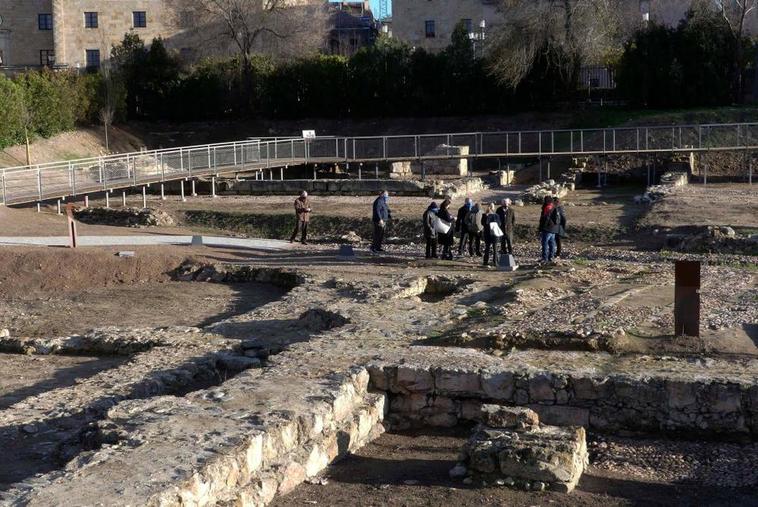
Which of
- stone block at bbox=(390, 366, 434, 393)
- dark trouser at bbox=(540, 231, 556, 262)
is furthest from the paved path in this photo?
stone block at bbox=(390, 366, 434, 393)

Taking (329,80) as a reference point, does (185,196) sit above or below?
below

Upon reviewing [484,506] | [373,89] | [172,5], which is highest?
[172,5]

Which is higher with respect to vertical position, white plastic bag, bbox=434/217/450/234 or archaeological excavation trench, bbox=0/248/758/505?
white plastic bag, bbox=434/217/450/234

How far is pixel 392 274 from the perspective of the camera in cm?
2342

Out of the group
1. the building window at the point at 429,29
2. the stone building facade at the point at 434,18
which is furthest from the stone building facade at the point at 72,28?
the building window at the point at 429,29

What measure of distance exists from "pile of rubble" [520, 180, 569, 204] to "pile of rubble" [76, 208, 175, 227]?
38.4ft

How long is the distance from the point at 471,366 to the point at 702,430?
2903 millimetres

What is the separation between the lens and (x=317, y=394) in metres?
13.4

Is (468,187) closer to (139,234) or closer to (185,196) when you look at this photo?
(185,196)

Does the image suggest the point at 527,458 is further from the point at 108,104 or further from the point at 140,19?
the point at 140,19

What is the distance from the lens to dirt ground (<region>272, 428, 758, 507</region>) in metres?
11.6

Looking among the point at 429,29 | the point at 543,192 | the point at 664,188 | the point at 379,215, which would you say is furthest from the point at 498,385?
the point at 429,29

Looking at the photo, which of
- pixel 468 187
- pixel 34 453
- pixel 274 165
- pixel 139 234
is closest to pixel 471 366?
pixel 34 453

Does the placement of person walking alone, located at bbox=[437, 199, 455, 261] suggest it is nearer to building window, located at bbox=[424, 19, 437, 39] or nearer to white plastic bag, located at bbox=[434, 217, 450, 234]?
white plastic bag, located at bbox=[434, 217, 450, 234]
